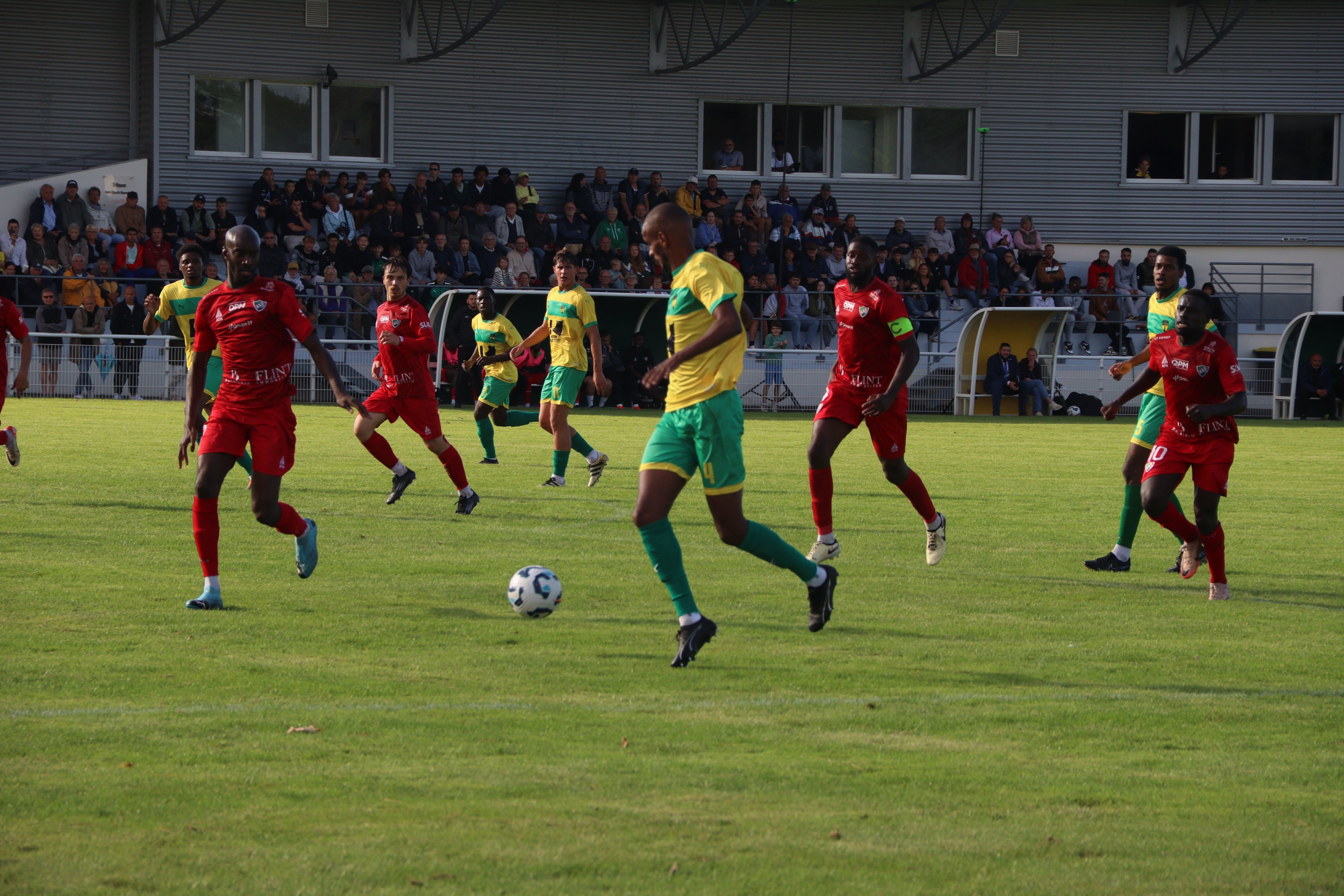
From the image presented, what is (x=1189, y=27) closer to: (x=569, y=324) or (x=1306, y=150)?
(x=1306, y=150)

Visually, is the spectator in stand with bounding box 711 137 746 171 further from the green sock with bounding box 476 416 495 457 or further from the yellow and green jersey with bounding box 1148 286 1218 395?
the yellow and green jersey with bounding box 1148 286 1218 395

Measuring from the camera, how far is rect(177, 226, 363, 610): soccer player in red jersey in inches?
A: 300

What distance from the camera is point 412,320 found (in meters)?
12.3

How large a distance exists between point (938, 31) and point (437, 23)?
40.9 ft

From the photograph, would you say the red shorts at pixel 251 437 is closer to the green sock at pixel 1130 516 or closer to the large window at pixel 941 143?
the green sock at pixel 1130 516

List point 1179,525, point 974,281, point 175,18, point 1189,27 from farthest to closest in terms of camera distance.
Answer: point 1189,27 → point 974,281 → point 175,18 → point 1179,525

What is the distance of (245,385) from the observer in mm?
7754

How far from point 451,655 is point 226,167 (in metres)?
27.6

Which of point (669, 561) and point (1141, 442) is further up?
point (1141, 442)

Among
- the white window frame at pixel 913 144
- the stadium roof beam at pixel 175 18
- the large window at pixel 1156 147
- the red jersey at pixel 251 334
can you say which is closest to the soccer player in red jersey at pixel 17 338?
the red jersey at pixel 251 334

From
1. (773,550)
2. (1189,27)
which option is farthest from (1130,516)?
(1189,27)

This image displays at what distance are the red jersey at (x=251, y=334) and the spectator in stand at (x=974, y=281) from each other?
2602 cm

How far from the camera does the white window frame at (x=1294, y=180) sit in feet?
123

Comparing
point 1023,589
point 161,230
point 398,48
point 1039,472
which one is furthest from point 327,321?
point 1023,589
